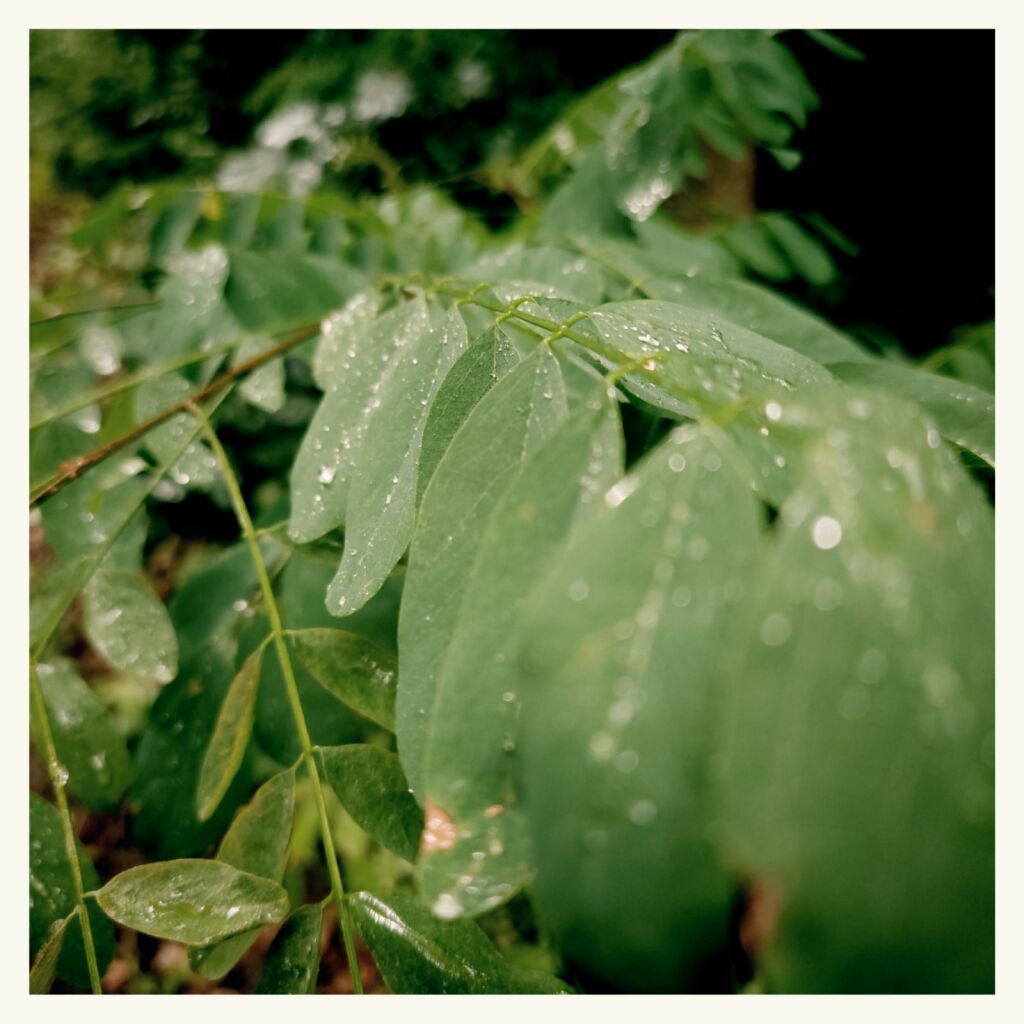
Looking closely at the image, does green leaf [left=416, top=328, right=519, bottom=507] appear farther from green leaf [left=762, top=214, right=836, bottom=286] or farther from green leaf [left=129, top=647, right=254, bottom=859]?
green leaf [left=762, top=214, right=836, bottom=286]

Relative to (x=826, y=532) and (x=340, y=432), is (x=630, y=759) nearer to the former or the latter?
(x=826, y=532)

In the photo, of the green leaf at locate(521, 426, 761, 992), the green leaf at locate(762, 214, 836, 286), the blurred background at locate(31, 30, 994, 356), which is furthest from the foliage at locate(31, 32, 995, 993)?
the blurred background at locate(31, 30, 994, 356)

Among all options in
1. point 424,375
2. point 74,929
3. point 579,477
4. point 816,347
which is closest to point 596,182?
point 816,347

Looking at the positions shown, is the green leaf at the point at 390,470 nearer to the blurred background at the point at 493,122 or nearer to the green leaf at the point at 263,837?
the green leaf at the point at 263,837

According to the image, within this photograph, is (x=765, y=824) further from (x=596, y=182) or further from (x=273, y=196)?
(x=273, y=196)

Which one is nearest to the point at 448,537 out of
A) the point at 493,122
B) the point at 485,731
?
the point at 485,731

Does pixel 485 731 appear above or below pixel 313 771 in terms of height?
above

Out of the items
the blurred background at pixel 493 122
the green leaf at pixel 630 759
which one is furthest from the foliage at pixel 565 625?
the blurred background at pixel 493 122
